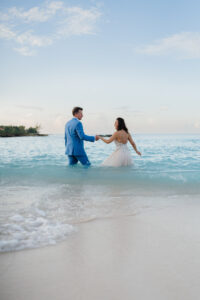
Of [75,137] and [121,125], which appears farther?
[121,125]

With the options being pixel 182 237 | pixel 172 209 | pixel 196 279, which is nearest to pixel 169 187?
pixel 172 209

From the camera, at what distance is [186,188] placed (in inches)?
226

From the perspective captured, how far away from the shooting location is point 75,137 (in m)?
7.93

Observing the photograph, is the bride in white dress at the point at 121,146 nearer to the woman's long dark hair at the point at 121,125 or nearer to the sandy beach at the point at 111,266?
the woman's long dark hair at the point at 121,125

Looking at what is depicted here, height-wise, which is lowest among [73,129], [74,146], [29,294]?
[29,294]

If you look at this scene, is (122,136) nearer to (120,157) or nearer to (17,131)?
→ (120,157)

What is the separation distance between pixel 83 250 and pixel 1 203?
7.72 ft

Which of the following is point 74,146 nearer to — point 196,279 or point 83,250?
point 83,250

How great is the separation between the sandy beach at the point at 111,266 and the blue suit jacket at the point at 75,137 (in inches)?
192

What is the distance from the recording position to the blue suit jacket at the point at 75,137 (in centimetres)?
775

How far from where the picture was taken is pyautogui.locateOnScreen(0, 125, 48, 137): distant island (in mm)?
62125

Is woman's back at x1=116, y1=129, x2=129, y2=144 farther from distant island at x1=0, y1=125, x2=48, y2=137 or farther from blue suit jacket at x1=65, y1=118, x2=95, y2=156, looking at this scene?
distant island at x1=0, y1=125, x2=48, y2=137

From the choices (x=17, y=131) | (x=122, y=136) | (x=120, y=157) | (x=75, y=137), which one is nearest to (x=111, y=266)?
(x=75, y=137)

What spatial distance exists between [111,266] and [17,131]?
67.4 metres
